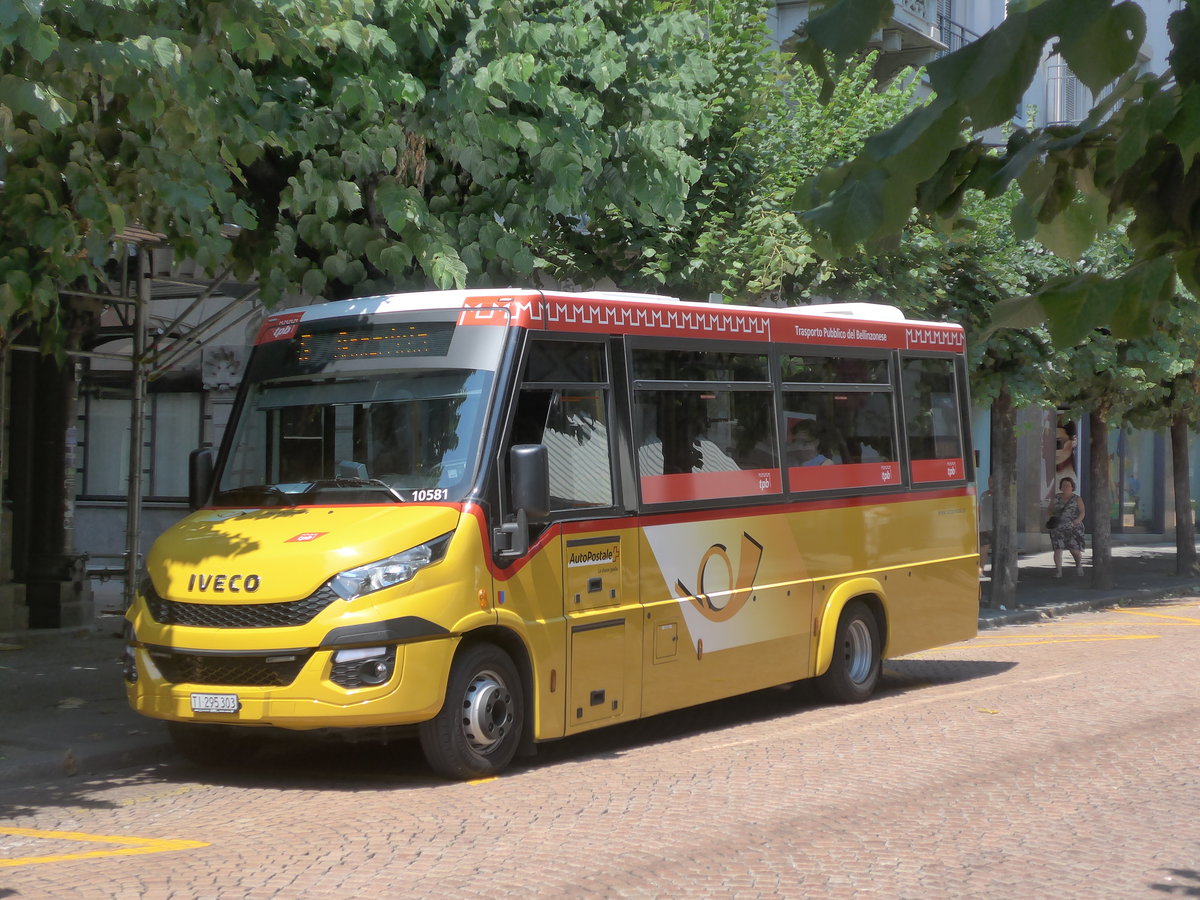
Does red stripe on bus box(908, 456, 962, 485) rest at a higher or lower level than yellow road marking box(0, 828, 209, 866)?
higher

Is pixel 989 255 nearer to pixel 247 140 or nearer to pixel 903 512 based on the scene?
pixel 903 512

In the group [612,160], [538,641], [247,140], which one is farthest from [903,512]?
[247,140]

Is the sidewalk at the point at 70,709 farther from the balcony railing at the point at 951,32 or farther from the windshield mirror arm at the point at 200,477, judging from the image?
the balcony railing at the point at 951,32

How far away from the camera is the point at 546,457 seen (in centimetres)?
848

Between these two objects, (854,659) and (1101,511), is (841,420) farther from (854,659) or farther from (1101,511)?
(1101,511)

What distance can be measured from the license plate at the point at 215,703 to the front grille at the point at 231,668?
0.08 meters

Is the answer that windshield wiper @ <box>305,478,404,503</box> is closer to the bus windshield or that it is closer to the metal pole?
the bus windshield

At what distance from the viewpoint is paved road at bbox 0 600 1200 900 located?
20.1ft

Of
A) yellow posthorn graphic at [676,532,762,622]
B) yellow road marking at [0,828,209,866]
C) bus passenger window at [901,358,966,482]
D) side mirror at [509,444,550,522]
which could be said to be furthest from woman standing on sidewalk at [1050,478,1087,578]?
yellow road marking at [0,828,209,866]

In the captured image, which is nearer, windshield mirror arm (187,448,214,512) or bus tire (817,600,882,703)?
windshield mirror arm (187,448,214,512)

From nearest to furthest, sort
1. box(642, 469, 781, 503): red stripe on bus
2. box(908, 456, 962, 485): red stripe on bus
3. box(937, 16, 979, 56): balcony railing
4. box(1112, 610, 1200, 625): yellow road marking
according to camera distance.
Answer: box(642, 469, 781, 503): red stripe on bus → box(908, 456, 962, 485): red stripe on bus → box(1112, 610, 1200, 625): yellow road marking → box(937, 16, 979, 56): balcony railing

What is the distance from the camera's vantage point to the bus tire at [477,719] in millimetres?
8219

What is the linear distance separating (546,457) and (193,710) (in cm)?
238

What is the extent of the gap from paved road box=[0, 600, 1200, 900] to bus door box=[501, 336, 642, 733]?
0.53 meters
